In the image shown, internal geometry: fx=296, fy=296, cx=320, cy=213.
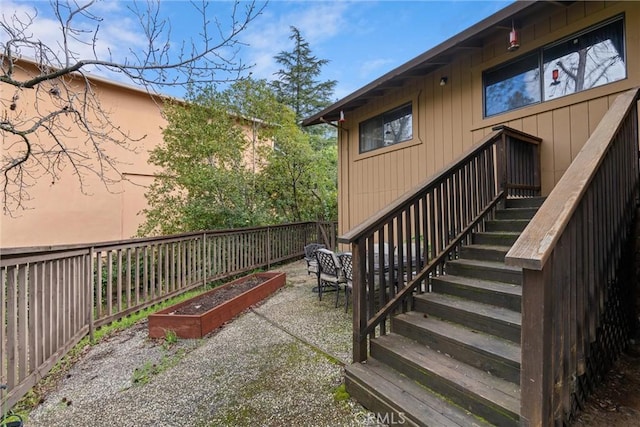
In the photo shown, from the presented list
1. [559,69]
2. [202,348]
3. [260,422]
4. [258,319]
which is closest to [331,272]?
[258,319]

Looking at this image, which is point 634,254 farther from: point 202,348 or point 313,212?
point 313,212

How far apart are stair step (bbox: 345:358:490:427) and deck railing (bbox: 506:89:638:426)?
1.48 feet

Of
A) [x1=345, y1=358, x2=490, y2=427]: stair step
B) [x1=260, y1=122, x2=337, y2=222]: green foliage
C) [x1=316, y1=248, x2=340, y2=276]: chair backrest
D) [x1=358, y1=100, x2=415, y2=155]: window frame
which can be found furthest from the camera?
[x1=260, y1=122, x2=337, y2=222]: green foliage

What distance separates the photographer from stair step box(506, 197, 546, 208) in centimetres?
342

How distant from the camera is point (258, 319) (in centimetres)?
424

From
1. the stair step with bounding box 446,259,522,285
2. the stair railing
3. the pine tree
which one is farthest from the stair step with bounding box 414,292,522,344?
the pine tree

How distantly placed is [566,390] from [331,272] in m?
3.28

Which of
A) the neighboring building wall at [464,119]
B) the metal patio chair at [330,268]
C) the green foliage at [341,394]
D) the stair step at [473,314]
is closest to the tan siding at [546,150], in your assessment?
the neighboring building wall at [464,119]

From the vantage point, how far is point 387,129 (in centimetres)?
644

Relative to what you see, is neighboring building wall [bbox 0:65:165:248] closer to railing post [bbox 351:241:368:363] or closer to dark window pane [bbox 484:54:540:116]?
railing post [bbox 351:241:368:363]

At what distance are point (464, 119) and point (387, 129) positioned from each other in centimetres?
177

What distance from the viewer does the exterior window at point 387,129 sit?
237 inches

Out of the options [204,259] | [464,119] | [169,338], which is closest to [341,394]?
[169,338]

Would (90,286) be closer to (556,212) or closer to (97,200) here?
(556,212)
